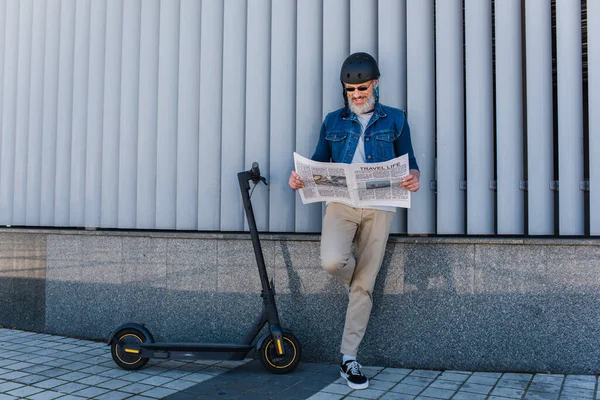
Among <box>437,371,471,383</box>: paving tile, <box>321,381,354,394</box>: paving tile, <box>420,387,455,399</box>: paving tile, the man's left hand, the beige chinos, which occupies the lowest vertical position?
<box>321,381,354,394</box>: paving tile

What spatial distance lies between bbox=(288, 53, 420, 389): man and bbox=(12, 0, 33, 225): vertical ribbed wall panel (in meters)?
3.47

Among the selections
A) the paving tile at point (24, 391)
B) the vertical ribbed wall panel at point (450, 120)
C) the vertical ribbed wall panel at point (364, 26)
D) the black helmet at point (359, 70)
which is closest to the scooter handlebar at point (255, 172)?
the black helmet at point (359, 70)

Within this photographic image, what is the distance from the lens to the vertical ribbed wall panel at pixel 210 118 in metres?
4.77

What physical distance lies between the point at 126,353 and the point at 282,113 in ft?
7.15

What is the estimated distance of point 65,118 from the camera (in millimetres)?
5492

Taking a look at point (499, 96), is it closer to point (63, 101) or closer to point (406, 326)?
point (406, 326)

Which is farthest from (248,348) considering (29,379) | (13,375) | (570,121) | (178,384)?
(570,121)

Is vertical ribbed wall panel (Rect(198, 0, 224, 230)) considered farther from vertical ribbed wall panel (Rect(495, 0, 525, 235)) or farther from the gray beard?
vertical ribbed wall panel (Rect(495, 0, 525, 235))

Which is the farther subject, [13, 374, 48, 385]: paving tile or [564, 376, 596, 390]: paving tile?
[13, 374, 48, 385]: paving tile

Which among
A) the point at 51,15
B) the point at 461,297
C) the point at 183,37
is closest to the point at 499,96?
the point at 461,297

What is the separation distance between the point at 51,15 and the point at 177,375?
3.91 m

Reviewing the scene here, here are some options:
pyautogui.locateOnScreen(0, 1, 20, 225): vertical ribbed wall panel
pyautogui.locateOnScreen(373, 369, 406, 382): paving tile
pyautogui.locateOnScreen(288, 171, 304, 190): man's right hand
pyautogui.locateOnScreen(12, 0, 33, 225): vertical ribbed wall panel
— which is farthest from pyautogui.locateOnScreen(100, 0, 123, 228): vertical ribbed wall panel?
pyautogui.locateOnScreen(373, 369, 406, 382): paving tile

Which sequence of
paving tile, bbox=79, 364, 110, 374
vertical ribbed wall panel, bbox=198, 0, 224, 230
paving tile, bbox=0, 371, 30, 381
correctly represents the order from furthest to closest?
vertical ribbed wall panel, bbox=198, 0, 224, 230 < paving tile, bbox=79, 364, 110, 374 < paving tile, bbox=0, 371, 30, 381

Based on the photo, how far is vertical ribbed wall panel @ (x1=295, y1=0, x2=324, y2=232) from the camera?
4.44m
